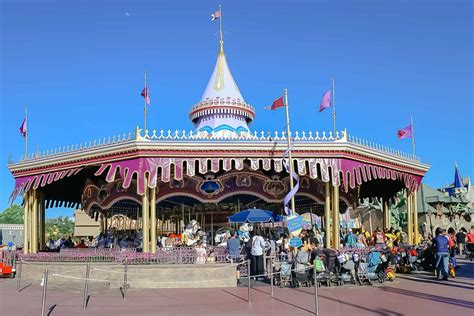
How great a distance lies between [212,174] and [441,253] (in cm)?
948

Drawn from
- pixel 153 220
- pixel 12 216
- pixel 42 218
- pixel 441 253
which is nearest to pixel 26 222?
pixel 42 218

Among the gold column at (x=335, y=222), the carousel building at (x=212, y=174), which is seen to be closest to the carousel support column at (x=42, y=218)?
the carousel building at (x=212, y=174)

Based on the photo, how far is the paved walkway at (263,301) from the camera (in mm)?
9836

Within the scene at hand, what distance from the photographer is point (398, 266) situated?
17328 mm

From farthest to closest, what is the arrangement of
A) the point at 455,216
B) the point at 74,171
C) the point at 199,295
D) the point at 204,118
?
the point at 455,216 < the point at 204,118 < the point at 74,171 < the point at 199,295

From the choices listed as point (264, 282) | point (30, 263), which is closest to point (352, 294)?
point (264, 282)

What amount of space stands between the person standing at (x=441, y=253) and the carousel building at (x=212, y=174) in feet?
12.0

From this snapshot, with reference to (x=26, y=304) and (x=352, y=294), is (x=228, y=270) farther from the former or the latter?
(x=26, y=304)

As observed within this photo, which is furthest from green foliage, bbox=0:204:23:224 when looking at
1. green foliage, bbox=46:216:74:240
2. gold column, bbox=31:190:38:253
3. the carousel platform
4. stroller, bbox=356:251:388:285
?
stroller, bbox=356:251:388:285

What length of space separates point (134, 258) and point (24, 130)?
33.2 feet

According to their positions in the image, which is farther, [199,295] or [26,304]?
[199,295]

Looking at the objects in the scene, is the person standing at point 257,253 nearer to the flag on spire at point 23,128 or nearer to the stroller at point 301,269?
the stroller at point 301,269

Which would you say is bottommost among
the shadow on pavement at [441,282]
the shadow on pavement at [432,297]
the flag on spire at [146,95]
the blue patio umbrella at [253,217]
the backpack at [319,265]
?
the shadow on pavement at [441,282]

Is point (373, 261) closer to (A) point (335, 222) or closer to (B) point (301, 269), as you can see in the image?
(B) point (301, 269)
